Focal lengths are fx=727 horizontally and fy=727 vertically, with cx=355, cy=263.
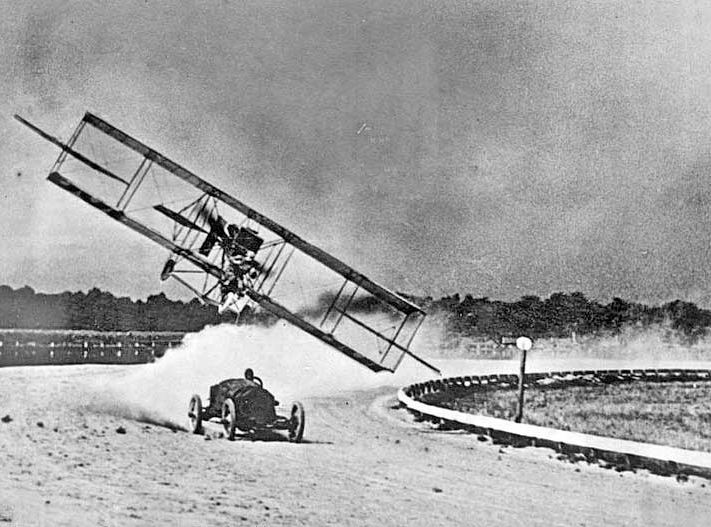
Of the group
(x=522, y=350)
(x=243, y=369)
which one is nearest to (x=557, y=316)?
(x=522, y=350)

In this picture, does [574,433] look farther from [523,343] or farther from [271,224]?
[271,224]

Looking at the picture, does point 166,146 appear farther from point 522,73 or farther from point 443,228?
point 522,73

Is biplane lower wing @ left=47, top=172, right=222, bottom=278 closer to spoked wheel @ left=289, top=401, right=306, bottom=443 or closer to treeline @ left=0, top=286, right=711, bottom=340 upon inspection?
treeline @ left=0, top=286, right=711, bottom=340

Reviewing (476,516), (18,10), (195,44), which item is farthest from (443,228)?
(18,10)

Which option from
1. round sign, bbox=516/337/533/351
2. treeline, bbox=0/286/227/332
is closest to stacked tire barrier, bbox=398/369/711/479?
round sign, bbox=516/337/533/351

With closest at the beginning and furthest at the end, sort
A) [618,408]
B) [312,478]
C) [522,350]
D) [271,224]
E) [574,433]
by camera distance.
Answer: [312,478]
[574,433]
[271,224]
[522,350]
[618,408]
